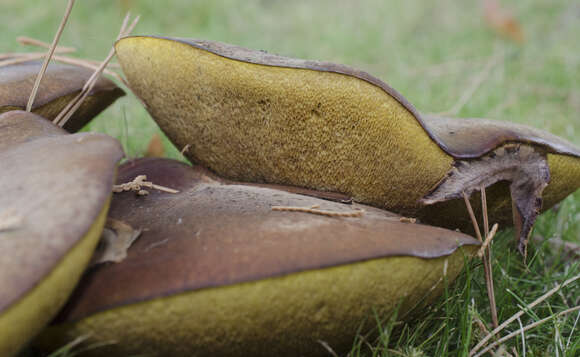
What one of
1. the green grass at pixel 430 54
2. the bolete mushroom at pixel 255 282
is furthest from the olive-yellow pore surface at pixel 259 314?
the green grass at pixel 430 54

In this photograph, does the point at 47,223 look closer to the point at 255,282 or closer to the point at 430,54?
the point at 255,282

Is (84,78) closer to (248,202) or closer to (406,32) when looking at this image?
(248,202)

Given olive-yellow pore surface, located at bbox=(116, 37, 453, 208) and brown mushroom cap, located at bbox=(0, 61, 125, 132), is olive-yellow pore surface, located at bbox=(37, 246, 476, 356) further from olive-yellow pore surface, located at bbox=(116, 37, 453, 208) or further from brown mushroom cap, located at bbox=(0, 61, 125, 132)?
brown mushroom cap, located at bbox=(0, 61, 125, 132)

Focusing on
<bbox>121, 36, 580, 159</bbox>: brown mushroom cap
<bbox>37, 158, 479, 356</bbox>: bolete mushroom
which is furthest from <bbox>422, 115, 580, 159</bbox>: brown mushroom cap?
<bbox>37, 158, 479, 356</bbox>: bolete mushroom

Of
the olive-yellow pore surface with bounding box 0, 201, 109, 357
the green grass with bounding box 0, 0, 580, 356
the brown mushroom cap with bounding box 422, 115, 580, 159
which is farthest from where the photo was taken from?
the green grass with bounding box 0, 0, 580, 356

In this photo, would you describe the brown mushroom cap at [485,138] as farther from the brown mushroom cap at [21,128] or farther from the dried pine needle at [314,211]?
the brown mushroom cap at [21,128]

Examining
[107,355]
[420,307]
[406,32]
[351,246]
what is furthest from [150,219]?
[406,32]

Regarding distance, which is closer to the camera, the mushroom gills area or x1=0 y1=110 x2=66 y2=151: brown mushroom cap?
x1=0 y1=110 x2=66 y2=151: brown mushroom cap
